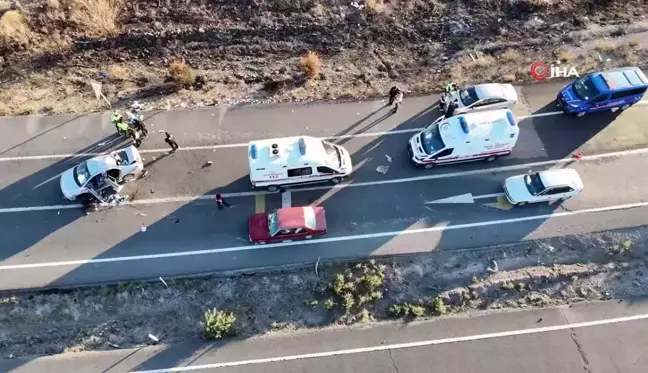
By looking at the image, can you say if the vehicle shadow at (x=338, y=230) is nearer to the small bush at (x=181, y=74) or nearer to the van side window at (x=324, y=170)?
the van side window at (x=324, y=170)

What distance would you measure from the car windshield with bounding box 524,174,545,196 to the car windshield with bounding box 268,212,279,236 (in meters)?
9.77

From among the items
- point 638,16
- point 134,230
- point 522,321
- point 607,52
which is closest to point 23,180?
point 134,230

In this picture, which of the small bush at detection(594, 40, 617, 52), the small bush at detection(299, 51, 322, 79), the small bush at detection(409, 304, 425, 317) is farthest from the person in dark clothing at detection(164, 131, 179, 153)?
the small bush at detection(594, 40, 617, 52)

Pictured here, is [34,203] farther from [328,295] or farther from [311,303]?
[328,295]

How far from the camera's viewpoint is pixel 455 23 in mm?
28344

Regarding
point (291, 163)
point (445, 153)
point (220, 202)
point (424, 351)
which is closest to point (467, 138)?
point (445, 153)

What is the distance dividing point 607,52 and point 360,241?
1600cm

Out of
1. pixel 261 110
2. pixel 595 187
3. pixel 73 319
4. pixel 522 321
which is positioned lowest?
pixel 522 321

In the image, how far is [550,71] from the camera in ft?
86.7

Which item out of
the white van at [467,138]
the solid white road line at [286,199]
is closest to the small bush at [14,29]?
the solid white road line at [286,199]

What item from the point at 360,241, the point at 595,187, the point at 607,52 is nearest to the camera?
the point at 360,241

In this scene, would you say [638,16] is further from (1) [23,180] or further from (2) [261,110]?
(1) [23,180]

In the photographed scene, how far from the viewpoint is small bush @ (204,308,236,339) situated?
1900cm

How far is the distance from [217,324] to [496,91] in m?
14.8
